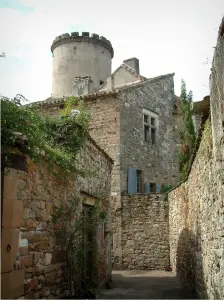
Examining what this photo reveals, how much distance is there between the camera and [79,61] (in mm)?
22484

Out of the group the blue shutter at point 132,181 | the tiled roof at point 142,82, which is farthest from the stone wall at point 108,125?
the tiled roof at point 142,82

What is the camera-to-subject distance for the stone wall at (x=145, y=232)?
14.1m

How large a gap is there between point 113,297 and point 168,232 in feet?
21.7

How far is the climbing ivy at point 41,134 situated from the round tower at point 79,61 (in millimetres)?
15240

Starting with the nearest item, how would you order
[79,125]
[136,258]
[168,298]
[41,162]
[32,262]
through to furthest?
1. [32,262]
2. [41,162]
3. [79,125]
4. [168,298]
5. [136,258]

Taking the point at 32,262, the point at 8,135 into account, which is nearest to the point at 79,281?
the point at 32,262

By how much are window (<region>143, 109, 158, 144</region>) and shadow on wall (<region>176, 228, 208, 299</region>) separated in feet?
22.7

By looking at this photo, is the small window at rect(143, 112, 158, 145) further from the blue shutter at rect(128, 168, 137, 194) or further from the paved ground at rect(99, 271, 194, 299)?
the paved ground at rect(99, 271, 194, 299)

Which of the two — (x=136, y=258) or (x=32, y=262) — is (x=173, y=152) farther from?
(x=32, y=262)

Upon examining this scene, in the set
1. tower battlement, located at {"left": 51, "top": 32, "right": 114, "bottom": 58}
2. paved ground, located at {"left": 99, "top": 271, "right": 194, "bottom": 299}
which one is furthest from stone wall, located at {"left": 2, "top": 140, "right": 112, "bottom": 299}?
tower battlement, located at {"left": 51, "top": 32, "right": 114, "bottom": 58}

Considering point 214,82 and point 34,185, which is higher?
point 214,82

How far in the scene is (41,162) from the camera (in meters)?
5.72

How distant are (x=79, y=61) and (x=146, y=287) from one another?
52.5 ft

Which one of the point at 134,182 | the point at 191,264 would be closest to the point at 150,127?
the point at 134,182
